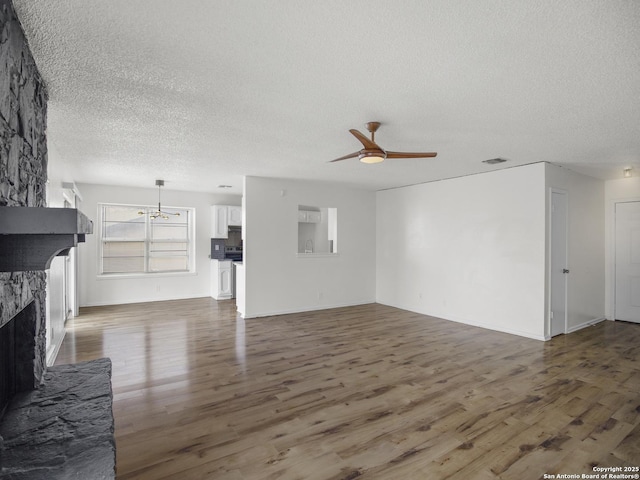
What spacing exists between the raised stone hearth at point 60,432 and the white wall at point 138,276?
554 centimetres

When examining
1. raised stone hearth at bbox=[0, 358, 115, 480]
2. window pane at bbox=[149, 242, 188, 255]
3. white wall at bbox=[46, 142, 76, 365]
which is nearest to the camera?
raised stone hearth at bbox=[0, 358, 115, 480]

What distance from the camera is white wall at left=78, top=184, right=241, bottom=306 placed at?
691cm

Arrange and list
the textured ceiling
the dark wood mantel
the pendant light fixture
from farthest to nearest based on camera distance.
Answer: the pendant light fixture, the textured ceiling, the dark wood mantel

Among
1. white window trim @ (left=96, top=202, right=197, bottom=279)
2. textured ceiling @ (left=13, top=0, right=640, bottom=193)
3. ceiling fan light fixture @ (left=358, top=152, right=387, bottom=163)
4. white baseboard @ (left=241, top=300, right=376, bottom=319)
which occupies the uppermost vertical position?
textured ceiling @ (left=13, top=0, right=640, bottom=193)

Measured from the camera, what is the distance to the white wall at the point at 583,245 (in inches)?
204

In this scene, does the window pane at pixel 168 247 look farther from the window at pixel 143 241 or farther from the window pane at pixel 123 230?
the window pane at pixel 123 230

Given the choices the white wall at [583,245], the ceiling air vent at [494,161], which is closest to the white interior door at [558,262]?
the white wall at [583,245]

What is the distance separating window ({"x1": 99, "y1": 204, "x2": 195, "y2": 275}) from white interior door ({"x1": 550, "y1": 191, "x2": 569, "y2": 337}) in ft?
23.1

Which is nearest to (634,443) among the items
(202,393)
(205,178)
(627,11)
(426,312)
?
(627,11)

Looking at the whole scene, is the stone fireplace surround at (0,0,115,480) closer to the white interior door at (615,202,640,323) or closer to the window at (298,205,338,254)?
the window at (298,205,338,254)

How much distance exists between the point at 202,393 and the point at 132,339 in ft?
7.31

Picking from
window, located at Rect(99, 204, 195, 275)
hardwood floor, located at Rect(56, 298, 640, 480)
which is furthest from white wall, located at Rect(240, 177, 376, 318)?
window, located at Rect(99, 204, 195, 275)

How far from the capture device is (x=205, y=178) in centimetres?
619

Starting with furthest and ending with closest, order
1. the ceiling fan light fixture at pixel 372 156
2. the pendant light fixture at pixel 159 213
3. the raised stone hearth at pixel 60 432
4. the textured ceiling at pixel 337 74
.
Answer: the pendant light fixture at pixel 159 213
the ceiling fan light fixture at pixel 372 156
the textured ceiling at pixel 337 74
the raised stone hearth at pixel 60 432
